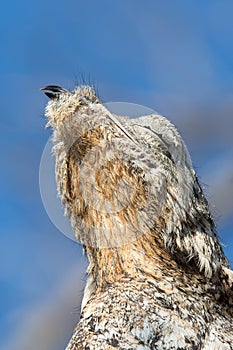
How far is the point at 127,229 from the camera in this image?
264 centimetres

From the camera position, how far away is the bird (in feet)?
7.88

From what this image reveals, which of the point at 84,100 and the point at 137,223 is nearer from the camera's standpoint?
the point at 137,223

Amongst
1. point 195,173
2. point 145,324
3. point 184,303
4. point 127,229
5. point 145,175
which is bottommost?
point 145,324

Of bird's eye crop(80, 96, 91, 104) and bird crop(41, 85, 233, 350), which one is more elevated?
bird's eye crop(80, 96, 91, 104)

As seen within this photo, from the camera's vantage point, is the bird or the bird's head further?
the bird's head

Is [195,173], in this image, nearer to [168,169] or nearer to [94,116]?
[168,169]

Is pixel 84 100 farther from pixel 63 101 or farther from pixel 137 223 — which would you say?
pixel 137 223

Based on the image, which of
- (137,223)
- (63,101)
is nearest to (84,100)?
(63,101)

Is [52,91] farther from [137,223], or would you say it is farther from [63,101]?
[137,223]

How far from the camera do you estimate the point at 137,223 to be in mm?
2643

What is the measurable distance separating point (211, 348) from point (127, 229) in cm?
55

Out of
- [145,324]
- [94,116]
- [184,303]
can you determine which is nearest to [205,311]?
[184,303]

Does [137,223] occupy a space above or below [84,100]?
below

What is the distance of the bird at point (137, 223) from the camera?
2.40 meters
